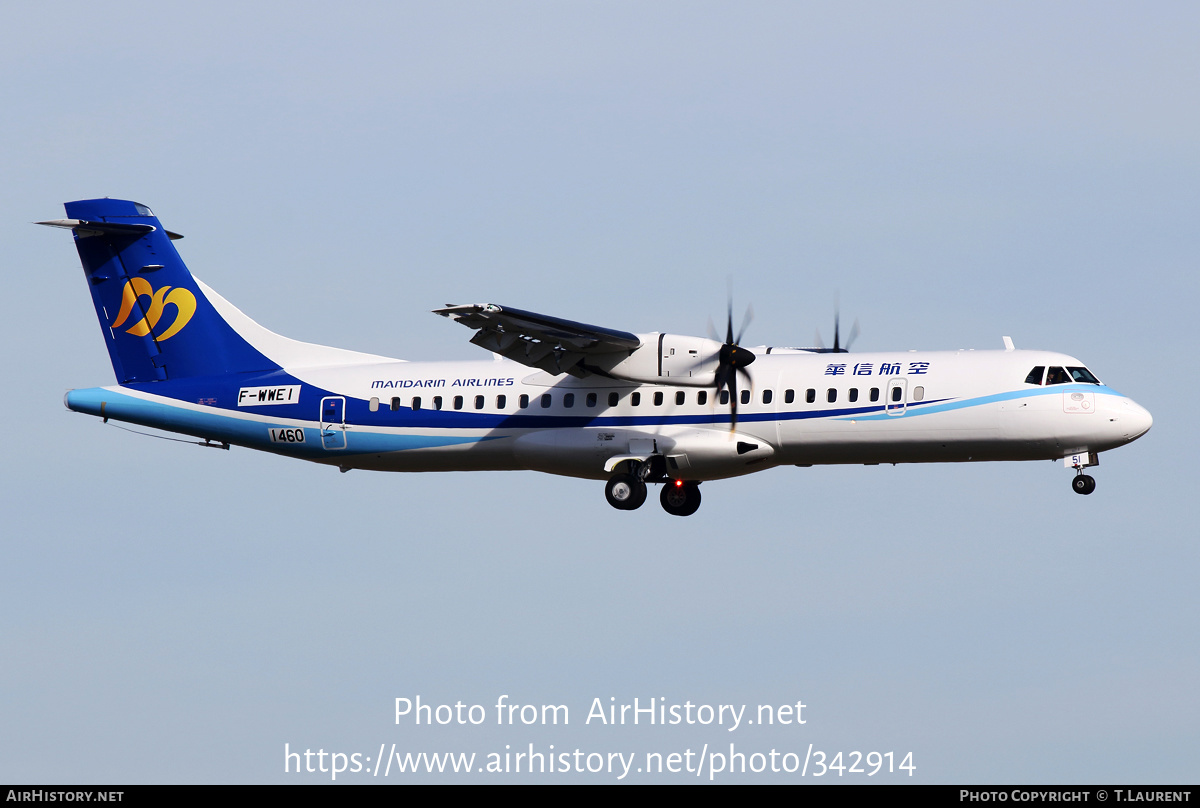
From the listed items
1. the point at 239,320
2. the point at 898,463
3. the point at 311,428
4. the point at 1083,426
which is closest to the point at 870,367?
the point at 898,463

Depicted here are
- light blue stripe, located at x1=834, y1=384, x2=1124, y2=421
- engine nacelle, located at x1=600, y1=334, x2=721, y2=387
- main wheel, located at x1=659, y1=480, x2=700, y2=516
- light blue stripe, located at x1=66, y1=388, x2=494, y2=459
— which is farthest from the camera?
light blue stripe, located at x1=66, y1=388, x2=494, y2=459

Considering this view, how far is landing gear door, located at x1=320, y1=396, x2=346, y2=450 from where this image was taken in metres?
28.6

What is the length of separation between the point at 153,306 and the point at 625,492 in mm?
10747

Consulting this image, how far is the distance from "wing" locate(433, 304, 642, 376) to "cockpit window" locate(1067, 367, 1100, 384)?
7425 mm

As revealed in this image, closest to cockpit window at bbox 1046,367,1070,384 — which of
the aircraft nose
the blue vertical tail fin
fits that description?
the aircraft nose

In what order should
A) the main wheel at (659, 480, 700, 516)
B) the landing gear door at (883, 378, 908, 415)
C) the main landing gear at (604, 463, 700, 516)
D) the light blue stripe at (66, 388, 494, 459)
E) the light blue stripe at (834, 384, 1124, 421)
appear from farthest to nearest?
the light blue stripe at (66, 388, 494, 459) → the main wheel at (659, 480, 700, 516) → the main landing gear at (604, 463, 700, 516) → the landing gear door at (883, 378, 908, 415) → the light blue stripe at (834, 384, 1124, 421)

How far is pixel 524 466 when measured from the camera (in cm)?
2792

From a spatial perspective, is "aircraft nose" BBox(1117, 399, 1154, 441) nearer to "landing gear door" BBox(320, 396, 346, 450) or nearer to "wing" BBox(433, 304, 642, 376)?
"wing" BBox(433, 304, 642, 376)

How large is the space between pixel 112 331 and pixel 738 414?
1310cm

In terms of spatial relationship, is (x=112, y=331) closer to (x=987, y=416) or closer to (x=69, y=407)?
(x=69, y=407)

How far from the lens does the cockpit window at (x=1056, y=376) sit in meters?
25.1

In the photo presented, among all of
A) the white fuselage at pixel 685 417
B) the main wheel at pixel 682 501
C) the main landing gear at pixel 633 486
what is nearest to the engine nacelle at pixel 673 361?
the white fuselage at pixel 685 417

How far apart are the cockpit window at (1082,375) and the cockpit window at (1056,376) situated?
124 millimetres

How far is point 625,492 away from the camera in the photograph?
88.6ft
